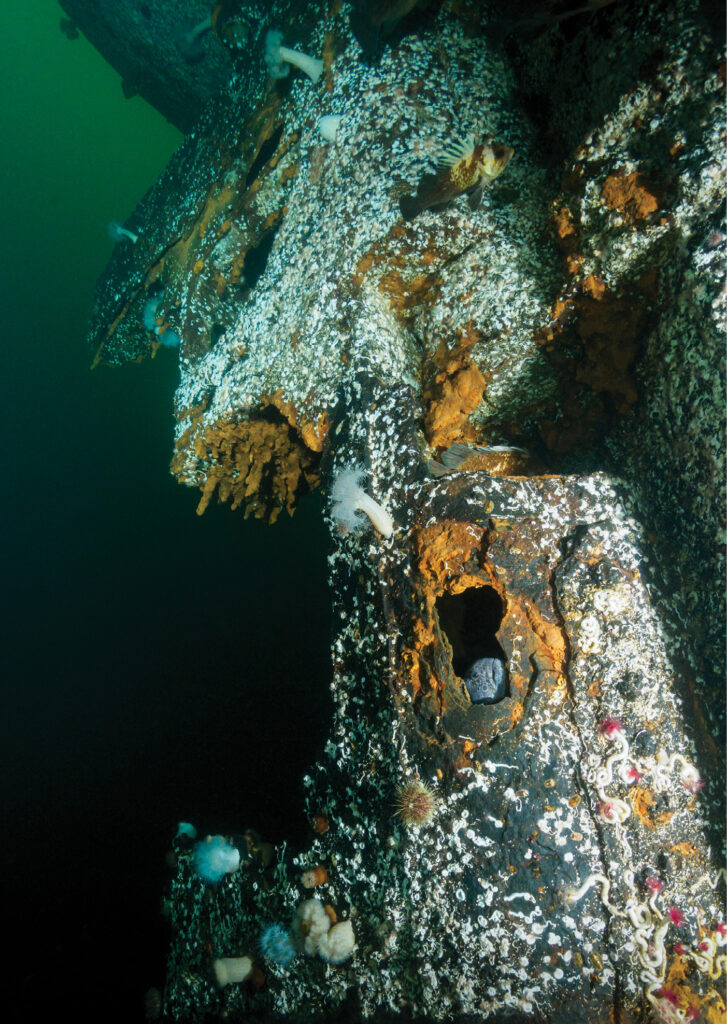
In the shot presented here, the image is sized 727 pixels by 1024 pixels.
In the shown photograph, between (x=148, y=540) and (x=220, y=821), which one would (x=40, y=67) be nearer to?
(x=148, y=540)

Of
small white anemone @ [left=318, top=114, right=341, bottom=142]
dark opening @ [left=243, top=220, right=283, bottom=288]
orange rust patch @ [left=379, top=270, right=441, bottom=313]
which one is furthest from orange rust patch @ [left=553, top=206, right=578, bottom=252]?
dark opening @ [left=243, top=220, right=283, bottom=288]

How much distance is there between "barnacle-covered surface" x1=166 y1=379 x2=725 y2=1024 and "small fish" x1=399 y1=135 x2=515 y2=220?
1.20 m

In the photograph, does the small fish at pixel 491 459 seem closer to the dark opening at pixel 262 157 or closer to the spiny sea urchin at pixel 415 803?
the spiny sea urchin at pixel 415 803

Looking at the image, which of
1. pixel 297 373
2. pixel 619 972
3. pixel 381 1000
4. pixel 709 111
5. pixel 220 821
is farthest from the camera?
pixel 220 821

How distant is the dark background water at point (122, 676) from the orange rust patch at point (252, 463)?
3.92ft

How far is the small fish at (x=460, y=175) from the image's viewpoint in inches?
85.4

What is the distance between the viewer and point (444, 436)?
2270mm

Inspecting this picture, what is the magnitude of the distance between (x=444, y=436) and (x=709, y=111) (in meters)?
1.37

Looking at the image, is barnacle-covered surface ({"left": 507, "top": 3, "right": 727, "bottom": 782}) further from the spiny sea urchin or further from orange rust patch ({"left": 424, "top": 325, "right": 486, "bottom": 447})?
the spiny sea urchin

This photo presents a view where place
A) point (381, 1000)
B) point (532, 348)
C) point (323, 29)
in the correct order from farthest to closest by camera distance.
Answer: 1. point (323, 29)
2. point (532, 348)
3. point (381, 1000)

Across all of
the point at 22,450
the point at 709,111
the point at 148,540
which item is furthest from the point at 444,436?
the point at 22,450

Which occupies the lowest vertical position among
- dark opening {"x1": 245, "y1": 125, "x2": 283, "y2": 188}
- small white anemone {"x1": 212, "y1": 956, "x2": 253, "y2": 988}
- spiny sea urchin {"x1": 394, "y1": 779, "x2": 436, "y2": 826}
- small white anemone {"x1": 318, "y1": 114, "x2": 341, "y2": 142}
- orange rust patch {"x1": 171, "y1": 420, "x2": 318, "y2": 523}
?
small white anemone {"x1": 212, "y1": 956, "x2": 253, "y2": 988}

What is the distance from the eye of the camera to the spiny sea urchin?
1.59 m

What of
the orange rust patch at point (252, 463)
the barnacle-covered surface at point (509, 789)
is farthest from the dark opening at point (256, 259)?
the barnacle-covered surface at point (509, 789)
